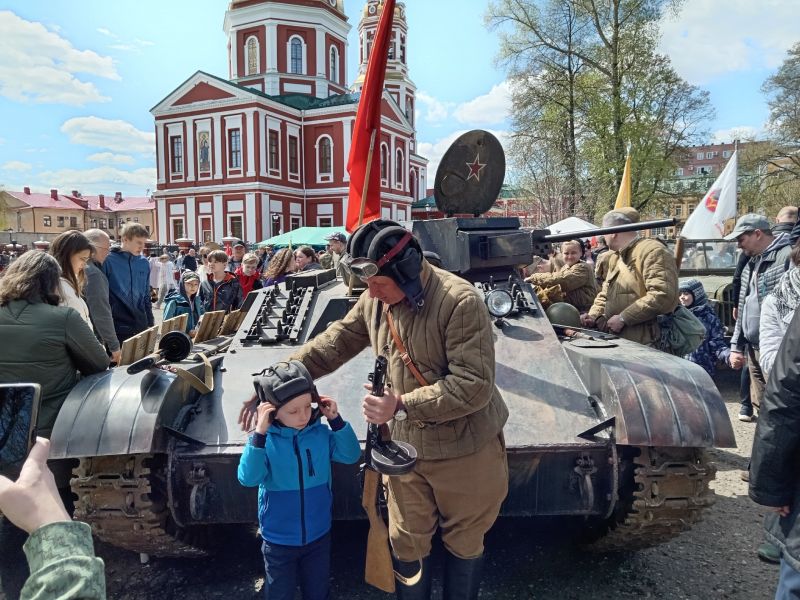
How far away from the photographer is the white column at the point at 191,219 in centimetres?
3588

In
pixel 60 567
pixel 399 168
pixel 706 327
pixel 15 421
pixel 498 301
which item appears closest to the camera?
pixel 60 567

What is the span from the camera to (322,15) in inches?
1480

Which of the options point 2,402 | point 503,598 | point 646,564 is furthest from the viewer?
point 646,564

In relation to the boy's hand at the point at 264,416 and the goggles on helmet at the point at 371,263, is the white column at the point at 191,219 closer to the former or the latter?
the boy's hand at the point at 264,416

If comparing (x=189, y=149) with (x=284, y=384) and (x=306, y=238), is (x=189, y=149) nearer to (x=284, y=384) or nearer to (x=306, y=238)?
(x=306, y=238)

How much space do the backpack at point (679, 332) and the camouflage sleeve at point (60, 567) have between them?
4.67m

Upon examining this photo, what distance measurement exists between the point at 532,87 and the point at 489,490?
885 inches

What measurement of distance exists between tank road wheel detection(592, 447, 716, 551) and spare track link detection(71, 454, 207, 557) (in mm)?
2401

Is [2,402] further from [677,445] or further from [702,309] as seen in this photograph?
[702,309]

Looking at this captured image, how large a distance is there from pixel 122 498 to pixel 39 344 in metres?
0.90

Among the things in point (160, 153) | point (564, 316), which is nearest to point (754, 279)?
point (564, 316)

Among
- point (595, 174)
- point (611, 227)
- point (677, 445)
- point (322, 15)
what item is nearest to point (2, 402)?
point (677, 445)

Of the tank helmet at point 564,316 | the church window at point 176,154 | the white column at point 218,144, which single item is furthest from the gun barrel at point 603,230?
the church window at point 176,154

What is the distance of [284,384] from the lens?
2479 millimetres
